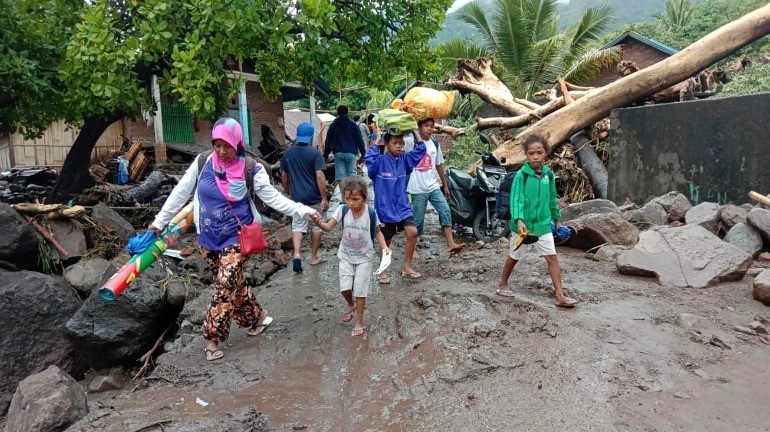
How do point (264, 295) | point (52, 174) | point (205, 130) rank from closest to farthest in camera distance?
point (264, 295)
point (52, 174)
point (205, 130)

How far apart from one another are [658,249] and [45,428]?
518cm

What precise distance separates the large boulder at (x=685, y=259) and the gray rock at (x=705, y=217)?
0.92m

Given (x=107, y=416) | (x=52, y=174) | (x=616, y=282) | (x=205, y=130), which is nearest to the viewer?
(x=107, y=416)

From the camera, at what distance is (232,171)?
3787 mm

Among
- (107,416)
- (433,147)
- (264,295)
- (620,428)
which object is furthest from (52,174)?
(620,428)

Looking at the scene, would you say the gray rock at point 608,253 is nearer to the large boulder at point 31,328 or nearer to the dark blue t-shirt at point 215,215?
the dark blue t-shirt at point 215,215

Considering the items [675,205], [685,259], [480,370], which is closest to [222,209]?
[480,370]

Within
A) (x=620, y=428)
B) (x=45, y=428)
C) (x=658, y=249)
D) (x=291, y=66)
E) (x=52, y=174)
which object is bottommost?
(x=45, y=428)

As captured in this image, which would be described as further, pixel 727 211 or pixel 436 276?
pixel 727 211

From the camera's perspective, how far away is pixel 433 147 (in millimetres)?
6141

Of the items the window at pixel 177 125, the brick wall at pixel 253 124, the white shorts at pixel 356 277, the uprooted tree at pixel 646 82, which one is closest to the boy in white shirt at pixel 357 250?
the white shorts at pixel 356 277

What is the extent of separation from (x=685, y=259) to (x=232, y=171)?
4.10m

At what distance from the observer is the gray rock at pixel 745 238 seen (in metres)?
5.34

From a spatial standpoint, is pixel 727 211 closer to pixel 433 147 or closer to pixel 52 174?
pixel 433 147
